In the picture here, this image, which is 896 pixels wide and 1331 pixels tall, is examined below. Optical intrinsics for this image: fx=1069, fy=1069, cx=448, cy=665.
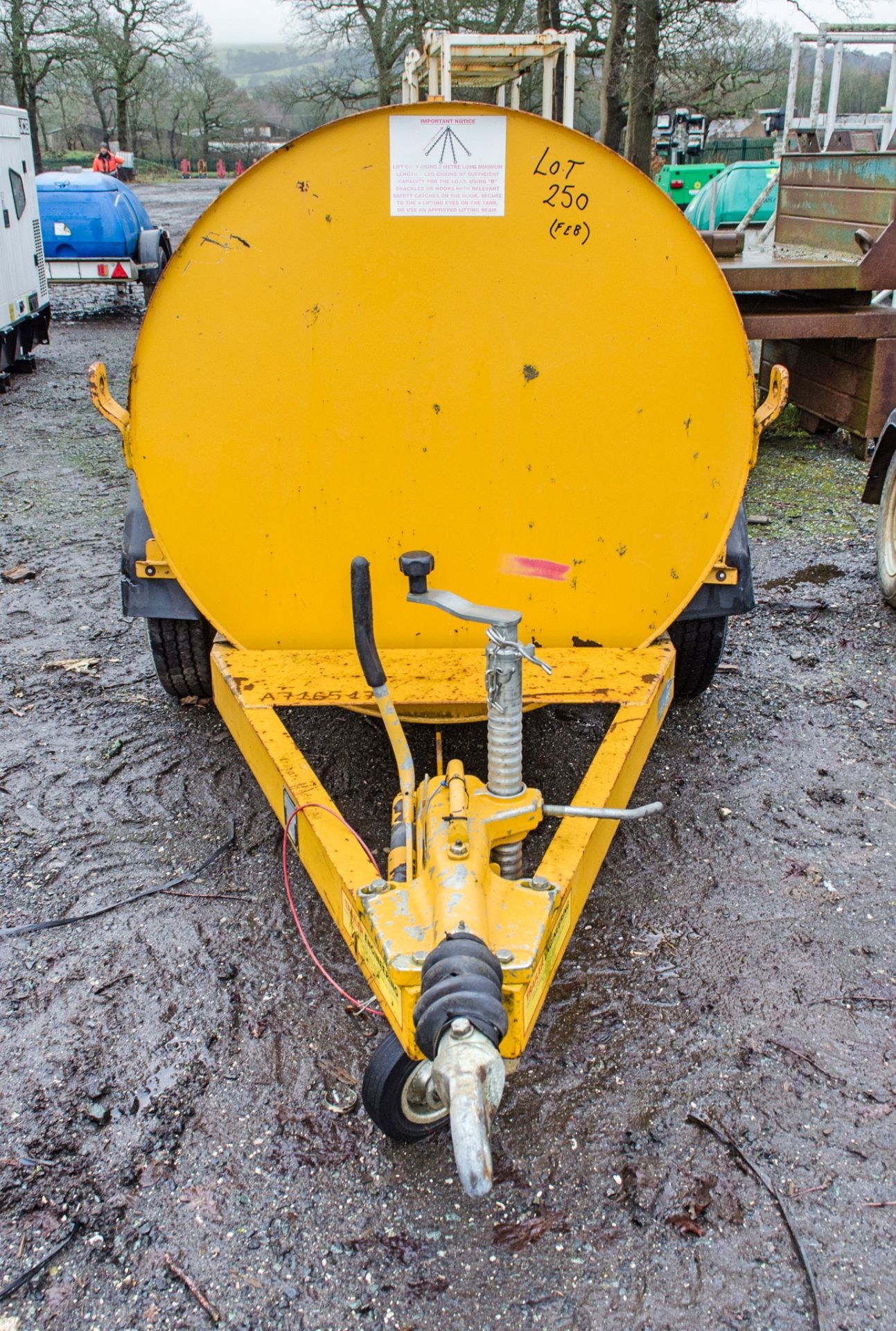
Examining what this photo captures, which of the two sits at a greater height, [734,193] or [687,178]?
[687,178]

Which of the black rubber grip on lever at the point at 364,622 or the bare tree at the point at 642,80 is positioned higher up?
the bare tree at the point at 642,80

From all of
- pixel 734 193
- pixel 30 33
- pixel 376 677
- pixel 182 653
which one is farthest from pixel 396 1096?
pixel 30 33

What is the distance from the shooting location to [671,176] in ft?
69.2

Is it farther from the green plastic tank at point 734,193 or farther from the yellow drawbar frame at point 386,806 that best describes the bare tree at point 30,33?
the yellow drawbar frame at point 386,806

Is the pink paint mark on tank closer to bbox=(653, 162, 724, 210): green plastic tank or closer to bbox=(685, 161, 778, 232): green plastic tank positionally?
bbox=(685, 161, 778, 232): green plastic tank

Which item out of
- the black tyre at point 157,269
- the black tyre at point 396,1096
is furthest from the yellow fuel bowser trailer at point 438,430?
the black tyre at point 157,269

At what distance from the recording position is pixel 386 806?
11.5 ft

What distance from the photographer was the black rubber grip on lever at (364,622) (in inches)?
84.0

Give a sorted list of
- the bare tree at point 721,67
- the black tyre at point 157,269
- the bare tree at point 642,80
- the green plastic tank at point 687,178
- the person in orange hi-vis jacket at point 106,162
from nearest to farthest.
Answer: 1. the black tyre at point 157,269
2. the bare tree at point 642,80
3. the person in orange hi-vis jacket at point 106,162
4. the green plastic tank at point 687,178
5. the bare tree at point 721,67

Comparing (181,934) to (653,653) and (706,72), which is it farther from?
(706,72)

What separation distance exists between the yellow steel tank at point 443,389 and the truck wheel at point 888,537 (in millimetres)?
2582

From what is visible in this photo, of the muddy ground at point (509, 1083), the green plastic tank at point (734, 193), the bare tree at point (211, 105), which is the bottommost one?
the muddy ground at point (509, 1083)

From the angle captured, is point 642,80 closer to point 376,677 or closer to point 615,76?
point 615,76

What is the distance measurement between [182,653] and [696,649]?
1823 mm
